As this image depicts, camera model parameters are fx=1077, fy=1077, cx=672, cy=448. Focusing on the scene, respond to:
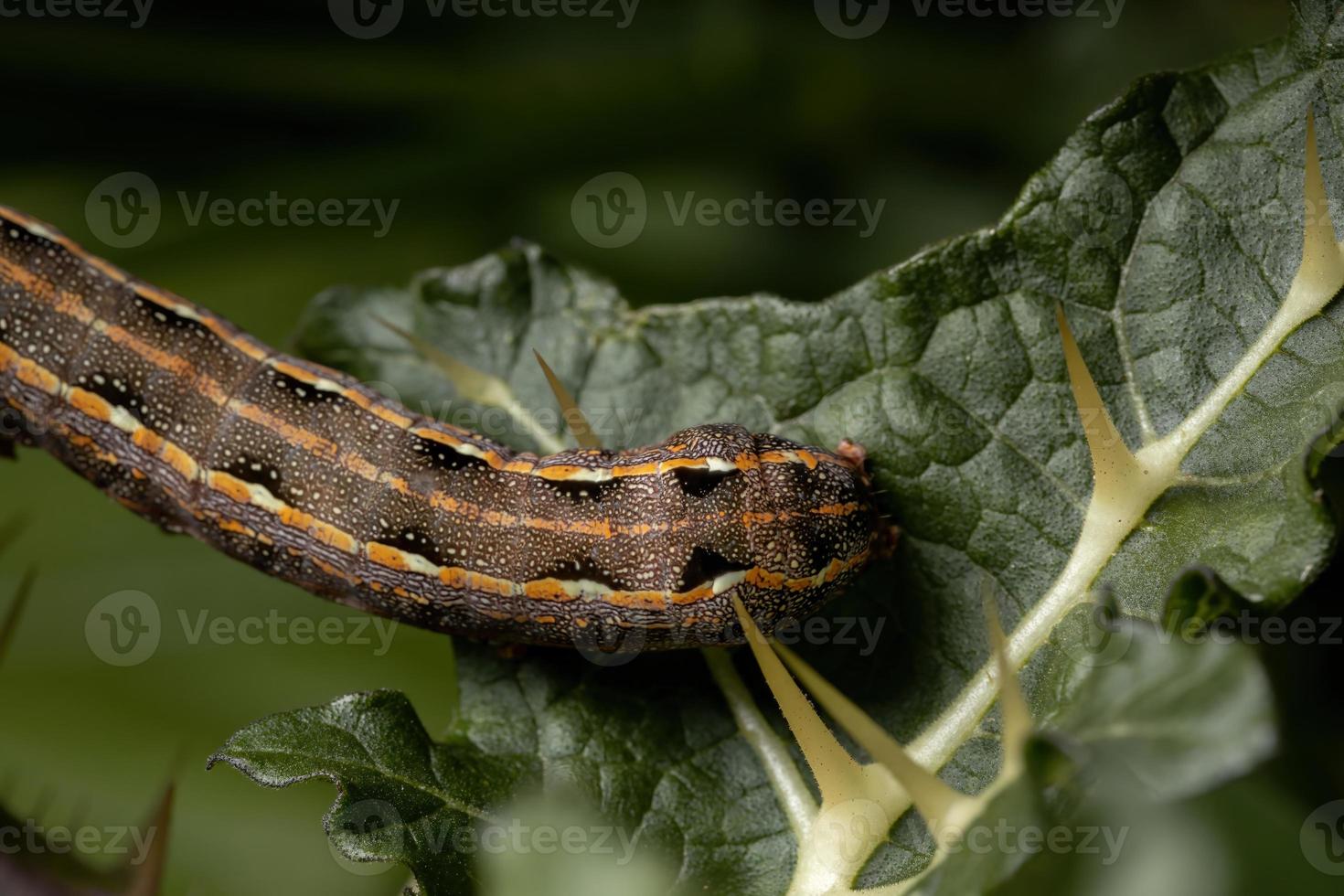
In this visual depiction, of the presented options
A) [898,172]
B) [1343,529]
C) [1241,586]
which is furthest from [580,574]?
[898,172]

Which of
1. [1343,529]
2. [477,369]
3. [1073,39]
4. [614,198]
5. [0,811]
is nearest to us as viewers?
[0,811]

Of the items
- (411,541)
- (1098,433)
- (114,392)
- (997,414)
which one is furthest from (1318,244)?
(114,392)

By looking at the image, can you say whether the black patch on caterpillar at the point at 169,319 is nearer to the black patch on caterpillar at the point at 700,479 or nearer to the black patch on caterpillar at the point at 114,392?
the black patch on caterpillar at the point at 114,392

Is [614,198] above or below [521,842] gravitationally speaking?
above

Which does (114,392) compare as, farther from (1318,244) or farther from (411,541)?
(1318,244)

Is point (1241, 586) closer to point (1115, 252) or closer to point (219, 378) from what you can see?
point (1115, 252)

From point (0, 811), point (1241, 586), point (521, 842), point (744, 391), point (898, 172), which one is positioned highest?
point (898, 172)

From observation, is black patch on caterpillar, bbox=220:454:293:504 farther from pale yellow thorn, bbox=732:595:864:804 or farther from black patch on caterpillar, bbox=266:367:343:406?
pale yellow thorn, bbox=732:595:864:804

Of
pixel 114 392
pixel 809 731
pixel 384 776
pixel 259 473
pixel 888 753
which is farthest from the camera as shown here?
pixel 114 392
